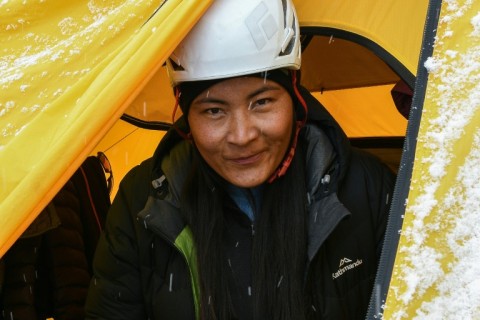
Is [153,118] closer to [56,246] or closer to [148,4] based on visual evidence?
[56,246]

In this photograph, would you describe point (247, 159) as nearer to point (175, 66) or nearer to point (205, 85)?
point (205, 85)

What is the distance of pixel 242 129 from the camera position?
1.56 m

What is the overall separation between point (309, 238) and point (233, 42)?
0.56 meters

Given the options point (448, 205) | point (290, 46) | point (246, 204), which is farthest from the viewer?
point (246, 204)

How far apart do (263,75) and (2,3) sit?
730 millimetres

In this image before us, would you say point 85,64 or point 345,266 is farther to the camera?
point 345,266

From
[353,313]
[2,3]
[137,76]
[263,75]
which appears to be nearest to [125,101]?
[137,76]

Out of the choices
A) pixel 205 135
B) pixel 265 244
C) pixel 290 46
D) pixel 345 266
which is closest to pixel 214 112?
pixel 205 135

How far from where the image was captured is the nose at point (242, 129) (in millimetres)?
1560

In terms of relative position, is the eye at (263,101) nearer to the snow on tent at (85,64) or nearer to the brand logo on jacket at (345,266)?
the snow on tent at (85,64)

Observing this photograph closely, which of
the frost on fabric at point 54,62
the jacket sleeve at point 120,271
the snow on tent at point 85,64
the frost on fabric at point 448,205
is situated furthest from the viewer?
the jacket sleeve at point 120,271

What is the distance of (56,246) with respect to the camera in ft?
8.64

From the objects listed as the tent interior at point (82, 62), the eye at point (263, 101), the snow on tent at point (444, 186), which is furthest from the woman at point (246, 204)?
the snow on tent at point (444, 186)

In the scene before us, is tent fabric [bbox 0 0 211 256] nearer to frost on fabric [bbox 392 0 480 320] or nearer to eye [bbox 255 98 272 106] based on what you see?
eye [bbox 255 98 272 106]
